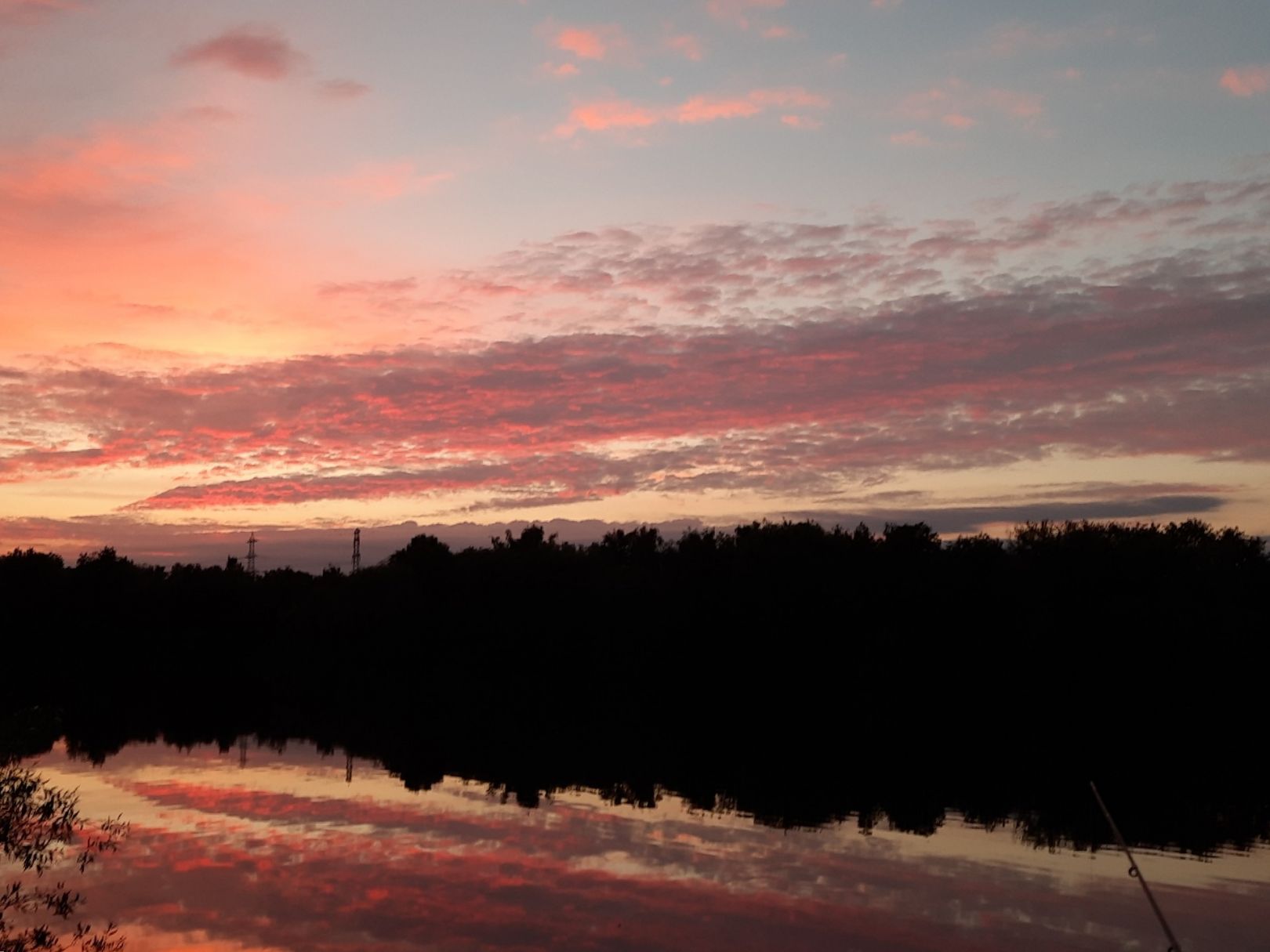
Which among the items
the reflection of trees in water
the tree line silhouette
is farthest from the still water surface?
the tree line silhouette

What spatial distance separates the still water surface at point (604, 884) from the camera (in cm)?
2147

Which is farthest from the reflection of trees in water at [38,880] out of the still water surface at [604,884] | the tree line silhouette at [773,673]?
the tree line silhouette at [773,673]

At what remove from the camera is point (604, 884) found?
→ 25.5 m

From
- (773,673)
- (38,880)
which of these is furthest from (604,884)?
(773,673)

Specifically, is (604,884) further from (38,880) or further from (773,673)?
(773,673)

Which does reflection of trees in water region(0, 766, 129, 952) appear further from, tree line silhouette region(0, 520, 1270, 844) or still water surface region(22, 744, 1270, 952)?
tree line silhouette region(0, 520, 1270, 844)

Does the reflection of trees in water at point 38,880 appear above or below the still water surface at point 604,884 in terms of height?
above

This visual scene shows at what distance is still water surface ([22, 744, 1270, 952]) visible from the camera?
21469 mm

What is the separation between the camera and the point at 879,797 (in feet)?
129

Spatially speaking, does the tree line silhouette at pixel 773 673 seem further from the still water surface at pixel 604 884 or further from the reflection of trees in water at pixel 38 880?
the reflection of trees in water at pixel 38 880

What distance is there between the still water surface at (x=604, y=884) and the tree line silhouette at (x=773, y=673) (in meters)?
4.47

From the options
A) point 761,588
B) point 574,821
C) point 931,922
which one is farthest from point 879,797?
point 761,588

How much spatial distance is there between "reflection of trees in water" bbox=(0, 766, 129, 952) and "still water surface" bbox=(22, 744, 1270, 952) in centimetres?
59

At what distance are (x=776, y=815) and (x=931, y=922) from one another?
40.7ft
